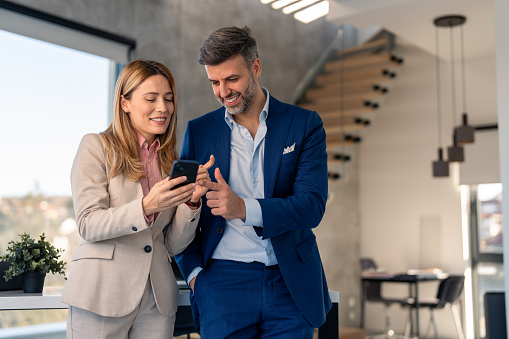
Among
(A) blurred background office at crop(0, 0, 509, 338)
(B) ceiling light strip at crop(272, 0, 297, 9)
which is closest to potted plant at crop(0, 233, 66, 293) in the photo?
(A) blurred background office at crop(0, 0, 509, 338)

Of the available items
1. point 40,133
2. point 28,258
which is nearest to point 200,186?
point 28,258

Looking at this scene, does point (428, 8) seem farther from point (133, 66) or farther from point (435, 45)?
point (133, 66)

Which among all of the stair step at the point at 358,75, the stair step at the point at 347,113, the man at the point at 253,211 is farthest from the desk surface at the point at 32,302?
the stair step at the point at 358,75

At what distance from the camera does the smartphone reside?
1579 mm

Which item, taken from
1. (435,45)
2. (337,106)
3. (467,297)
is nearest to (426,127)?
(435,45)

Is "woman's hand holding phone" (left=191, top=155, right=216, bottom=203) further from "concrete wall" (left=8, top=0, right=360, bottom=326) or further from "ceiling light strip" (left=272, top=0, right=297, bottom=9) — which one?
"ceiling light strip" (left=272, top=0, right=297, bottom=9)

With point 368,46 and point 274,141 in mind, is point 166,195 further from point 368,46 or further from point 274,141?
point 368,46

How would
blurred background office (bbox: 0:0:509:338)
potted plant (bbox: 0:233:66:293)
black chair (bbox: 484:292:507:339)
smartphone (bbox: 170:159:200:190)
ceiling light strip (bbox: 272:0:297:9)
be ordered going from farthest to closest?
ceiling light strip (bbox: 272:0:297:9)
blurred background office (bbox: 0:0:509:338)
black chair (bbox: 484:292:507:339)
potted plant (bbox: 0:233:66:293)
smartphone (bbox: 170:159:200:190)

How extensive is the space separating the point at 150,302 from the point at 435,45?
6.73 metres

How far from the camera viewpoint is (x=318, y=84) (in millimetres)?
7539

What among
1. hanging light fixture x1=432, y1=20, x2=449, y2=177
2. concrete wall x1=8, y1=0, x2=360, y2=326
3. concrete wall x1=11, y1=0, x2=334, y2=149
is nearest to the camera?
concrete wall x1=11, y1=0, x2=334, y2=149

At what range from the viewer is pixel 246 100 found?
73.8 inches

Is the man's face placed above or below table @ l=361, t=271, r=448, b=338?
above

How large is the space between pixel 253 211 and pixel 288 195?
0.24 meters
